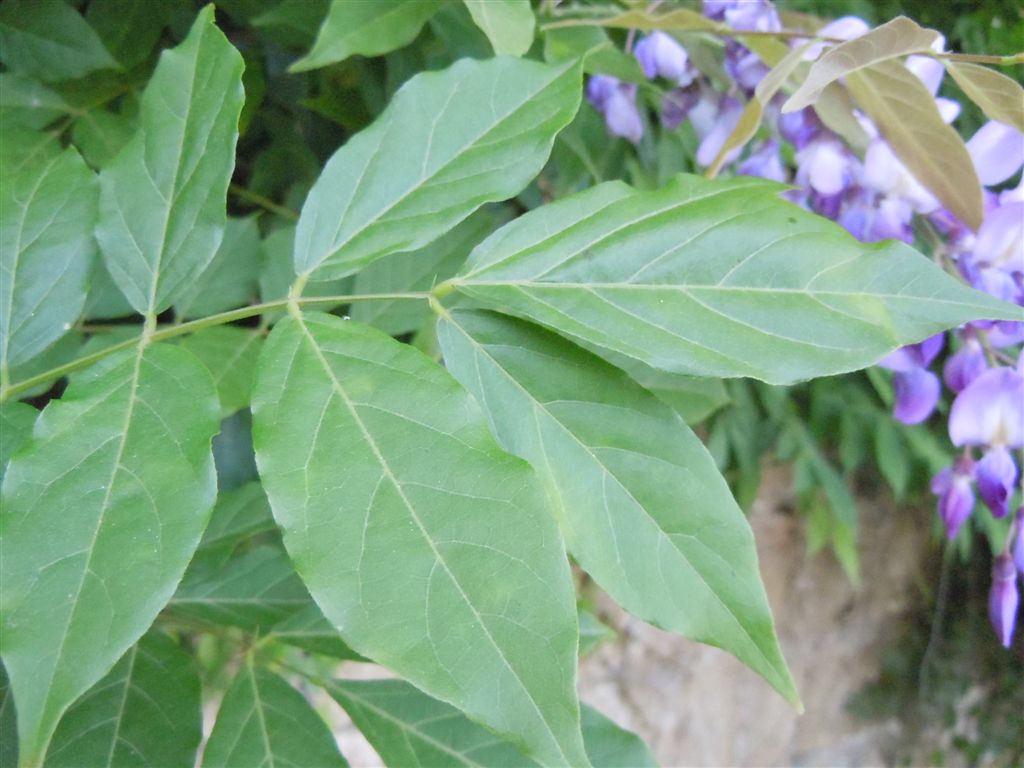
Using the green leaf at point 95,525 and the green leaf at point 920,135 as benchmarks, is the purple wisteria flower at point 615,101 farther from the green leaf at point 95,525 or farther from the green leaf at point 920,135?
the green leaf at point 95,525

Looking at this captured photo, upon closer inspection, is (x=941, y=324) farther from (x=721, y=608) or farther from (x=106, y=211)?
(x=106, y=211)

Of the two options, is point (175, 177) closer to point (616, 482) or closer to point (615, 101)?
point (616, 482)

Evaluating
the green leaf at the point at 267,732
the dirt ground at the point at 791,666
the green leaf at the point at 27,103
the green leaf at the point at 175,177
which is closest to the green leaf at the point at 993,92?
the green leaf at the point at 175,177

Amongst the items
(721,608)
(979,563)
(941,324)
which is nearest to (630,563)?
(721,608)

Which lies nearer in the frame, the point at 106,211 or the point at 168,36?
the point at 106,211

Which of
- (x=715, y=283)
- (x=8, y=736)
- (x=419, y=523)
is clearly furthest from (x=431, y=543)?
(x=8, y=736)
